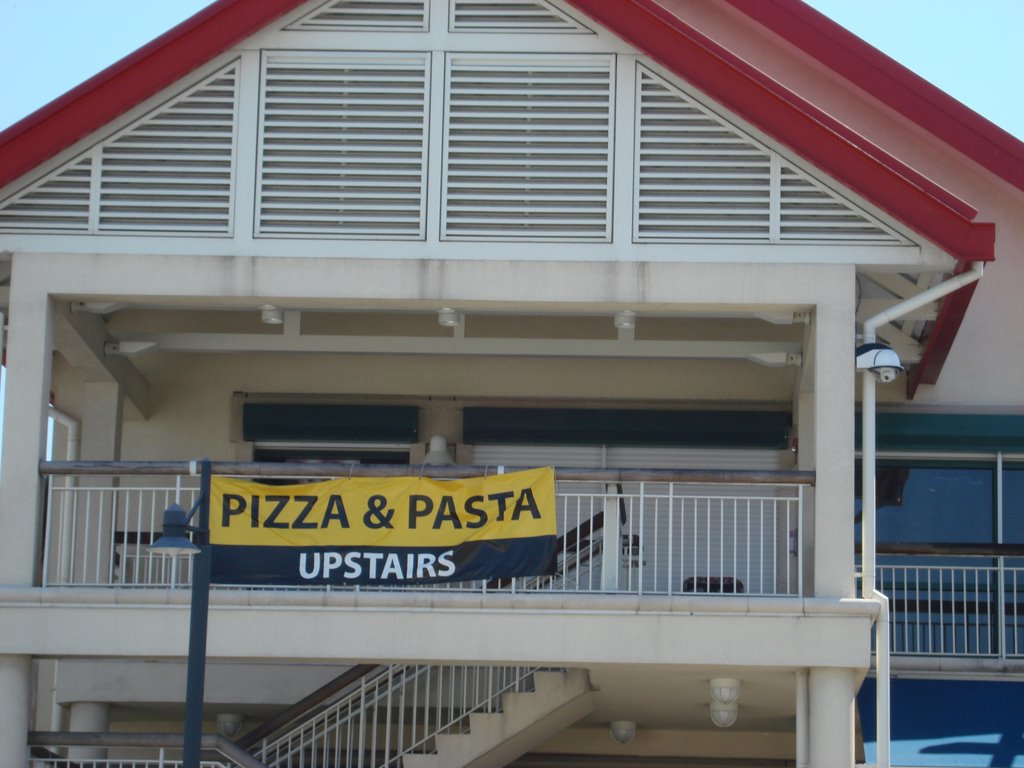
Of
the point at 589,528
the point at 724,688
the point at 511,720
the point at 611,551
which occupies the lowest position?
the point at 511,720

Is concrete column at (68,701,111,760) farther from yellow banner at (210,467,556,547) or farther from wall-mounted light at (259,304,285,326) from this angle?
wall-mounted light at (259,304,285,326)

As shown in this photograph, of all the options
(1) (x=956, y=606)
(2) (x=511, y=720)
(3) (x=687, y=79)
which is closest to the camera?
(3) (x=687, y=79)

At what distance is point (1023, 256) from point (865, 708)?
18.0ft

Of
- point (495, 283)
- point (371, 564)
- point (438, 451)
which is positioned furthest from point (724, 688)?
point (438, 451)

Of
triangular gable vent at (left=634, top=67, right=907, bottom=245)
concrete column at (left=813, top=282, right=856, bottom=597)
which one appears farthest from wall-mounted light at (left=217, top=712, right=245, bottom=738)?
triangular gable vent at (left=634, top=67, right=907, bottom=245)

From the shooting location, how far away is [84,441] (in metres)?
18.4

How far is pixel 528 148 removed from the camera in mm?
15758

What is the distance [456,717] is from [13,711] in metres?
4.99

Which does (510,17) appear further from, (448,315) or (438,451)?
(438,451)

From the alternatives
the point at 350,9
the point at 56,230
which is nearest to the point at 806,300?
the point at 350,9

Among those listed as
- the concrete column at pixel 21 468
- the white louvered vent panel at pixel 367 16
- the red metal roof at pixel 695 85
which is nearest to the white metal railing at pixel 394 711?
the concrete column at pixel 21 468

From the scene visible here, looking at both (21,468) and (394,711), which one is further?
(394,711)

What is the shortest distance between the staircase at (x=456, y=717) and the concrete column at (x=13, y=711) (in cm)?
267

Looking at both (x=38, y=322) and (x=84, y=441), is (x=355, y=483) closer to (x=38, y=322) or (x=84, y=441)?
(x=38, y=322)
